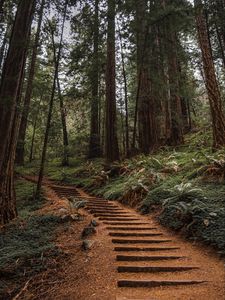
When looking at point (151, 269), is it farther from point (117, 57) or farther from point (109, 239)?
point (117, 57)

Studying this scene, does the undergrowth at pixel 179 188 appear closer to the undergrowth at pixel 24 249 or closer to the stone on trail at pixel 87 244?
the stone on trail at pixel 87 244

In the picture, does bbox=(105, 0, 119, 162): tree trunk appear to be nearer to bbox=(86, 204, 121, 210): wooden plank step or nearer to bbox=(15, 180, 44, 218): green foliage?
bbox=(15, 180, 44, 218): green foliage

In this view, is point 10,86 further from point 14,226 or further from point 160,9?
point 160,9

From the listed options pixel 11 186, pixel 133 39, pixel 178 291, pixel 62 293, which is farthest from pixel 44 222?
pixel 133 39

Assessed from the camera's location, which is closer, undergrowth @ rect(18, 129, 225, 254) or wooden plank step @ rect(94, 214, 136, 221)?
undergrowth @ rect(18, 129, 225, 254)

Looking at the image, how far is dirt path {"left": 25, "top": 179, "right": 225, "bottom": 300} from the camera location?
3.86m

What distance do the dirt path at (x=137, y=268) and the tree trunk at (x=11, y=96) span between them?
90.1 inches

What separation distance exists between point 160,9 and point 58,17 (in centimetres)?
373

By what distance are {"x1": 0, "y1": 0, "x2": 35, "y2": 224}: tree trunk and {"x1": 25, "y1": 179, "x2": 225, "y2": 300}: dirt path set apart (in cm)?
229

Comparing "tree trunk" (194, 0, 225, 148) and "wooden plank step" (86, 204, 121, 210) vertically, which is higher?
"tree trunk" (194, 0, 225, 148)

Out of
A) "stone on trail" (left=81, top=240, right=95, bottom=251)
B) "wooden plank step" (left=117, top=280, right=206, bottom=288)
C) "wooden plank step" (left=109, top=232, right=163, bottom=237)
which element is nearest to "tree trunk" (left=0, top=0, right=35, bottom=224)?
"stone on trail" (left=81, top=240, right=95, bottom=251)

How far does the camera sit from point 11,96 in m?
6.61

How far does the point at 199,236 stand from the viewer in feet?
17.5

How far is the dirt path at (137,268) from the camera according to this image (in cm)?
386
